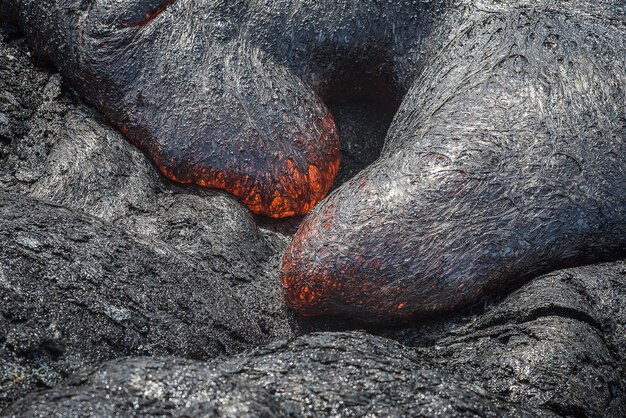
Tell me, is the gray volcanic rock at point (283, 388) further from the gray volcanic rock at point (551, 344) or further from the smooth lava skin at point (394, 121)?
the smooth lava skin at point (394, 121)

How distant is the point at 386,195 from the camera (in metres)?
2.83

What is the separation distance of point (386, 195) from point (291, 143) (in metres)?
0.67

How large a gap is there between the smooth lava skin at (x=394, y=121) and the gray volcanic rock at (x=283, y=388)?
0.71 m

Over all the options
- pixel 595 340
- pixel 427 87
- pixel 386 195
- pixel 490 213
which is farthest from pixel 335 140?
pixel 595 340

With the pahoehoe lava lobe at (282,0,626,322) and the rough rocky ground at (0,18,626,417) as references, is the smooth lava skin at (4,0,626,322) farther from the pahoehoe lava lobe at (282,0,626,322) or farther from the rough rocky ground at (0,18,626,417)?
the rough rocky ground at (0,18,626,417)

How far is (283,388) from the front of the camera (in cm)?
188

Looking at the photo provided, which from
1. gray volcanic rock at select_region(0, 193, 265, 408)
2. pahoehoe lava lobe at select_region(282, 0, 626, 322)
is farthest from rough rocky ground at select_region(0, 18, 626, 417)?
pahoehoe lava lobe at select_region(282, 0, 626, 322)

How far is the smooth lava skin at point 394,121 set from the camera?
109 inches

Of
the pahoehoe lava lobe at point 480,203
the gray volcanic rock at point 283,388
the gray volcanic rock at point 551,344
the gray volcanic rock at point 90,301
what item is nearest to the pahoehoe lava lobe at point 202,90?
the pahoehoe lava lobe at point 480,203

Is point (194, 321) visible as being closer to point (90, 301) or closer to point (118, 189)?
point (90, 301)

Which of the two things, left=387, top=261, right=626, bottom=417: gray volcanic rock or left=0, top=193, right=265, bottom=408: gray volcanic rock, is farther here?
left=387, top=261, right=626, bottom=417: gray volcanic rock

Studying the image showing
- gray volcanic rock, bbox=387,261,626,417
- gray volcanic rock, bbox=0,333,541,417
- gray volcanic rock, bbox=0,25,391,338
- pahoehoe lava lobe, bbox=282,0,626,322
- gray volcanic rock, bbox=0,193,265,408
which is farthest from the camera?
gray volcanic rock, bbox=0,25,391,338

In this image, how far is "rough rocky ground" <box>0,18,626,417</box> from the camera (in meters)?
1.85

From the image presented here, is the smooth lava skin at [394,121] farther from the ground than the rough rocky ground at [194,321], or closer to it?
farther from the ground
